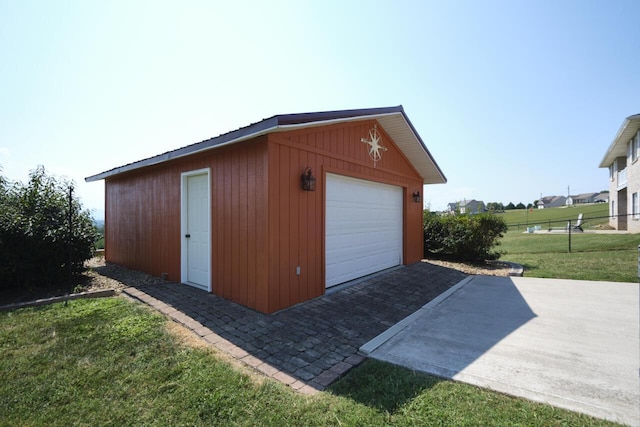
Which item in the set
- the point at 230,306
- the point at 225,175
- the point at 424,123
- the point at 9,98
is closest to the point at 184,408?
the point at 230,306

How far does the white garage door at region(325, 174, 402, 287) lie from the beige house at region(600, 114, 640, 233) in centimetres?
1072

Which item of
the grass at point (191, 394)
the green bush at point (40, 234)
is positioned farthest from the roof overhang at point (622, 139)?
the green bush at point (40, 234)

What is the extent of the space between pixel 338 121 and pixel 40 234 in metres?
6.39

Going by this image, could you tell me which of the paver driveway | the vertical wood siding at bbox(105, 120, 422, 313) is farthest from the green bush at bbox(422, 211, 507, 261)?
the vertical wood siding at bbox(105, 120, 422, 313)

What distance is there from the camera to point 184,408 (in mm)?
2309

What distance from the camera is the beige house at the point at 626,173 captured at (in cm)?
1476

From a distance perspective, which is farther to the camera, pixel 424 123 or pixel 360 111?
pixel 424 123

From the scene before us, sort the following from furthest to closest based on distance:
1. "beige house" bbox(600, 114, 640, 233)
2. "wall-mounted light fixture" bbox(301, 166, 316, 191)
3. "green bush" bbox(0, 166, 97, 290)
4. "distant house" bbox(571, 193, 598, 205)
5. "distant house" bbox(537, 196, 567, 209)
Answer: "distant house" bbox(537, 196, 567, 209) → "distant house" bbox(571, 193, 598, 205) → "beige house" bbox(600, 114, 640, 233) → "green bush" bbox(0, 166, 97, 290) → "wall-mounted light fixture" bbox(301, 166, 316, 191)

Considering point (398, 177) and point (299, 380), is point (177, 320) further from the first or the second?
point (398, 177)

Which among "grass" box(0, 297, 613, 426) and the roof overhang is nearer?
"grass" box(0, 297, 613, 426)

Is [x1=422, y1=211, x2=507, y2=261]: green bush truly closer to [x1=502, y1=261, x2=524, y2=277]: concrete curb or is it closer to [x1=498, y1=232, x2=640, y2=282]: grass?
[x1=502, y1=261, x2=524, y2=277]: concrete curb

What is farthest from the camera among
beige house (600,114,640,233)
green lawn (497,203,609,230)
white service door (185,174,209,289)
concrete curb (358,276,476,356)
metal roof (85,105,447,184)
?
green lawn (497,203,609,230)

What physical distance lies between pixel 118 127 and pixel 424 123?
28.9 feet

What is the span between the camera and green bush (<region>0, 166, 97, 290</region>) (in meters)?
5.46
